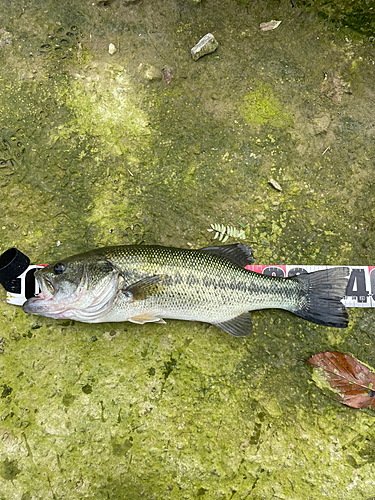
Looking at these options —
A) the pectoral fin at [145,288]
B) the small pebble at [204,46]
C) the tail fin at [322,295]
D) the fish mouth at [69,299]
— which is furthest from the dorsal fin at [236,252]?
the small pebble at [204,46]

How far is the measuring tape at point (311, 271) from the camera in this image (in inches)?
158

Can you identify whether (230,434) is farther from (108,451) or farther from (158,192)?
(158,192)

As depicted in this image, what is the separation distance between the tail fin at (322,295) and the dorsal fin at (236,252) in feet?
1.85

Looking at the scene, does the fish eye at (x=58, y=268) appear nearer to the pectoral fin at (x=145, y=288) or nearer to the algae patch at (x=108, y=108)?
the pectoral fin at (x=145, y=288)

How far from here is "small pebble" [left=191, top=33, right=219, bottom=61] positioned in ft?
14.5

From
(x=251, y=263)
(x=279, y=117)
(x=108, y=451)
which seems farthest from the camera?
(x=279, y=117)

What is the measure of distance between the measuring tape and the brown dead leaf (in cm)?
64

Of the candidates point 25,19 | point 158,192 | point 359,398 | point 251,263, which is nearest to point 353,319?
point 359,398

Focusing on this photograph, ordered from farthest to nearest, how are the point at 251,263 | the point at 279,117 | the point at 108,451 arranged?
the point at 279,117 → the point at 251,263 → the point at 108,451

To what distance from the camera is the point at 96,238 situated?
4207mm

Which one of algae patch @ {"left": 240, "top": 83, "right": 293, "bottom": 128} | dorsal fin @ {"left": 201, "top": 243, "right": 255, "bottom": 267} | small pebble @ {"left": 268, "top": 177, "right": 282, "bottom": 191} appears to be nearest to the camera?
dorsal fin @ {"left": 201, "top": 243, "right": 255, "bottom": 267}

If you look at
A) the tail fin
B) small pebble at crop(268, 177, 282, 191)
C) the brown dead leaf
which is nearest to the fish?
the tail fin

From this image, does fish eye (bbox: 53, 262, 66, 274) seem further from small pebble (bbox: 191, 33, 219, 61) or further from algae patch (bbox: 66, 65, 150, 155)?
small pebble (bbox: 191, 33, 219, 61)

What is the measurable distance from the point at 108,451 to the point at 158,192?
2863 mm
